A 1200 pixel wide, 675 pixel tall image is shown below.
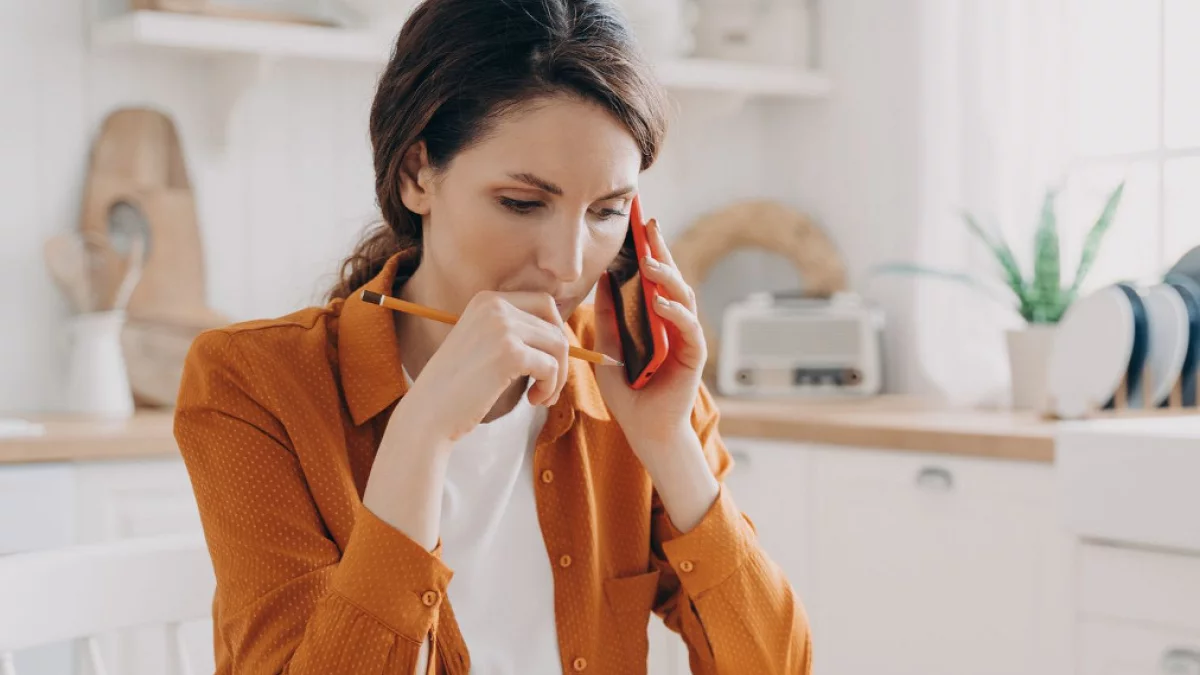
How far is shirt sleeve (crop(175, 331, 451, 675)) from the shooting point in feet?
3.42

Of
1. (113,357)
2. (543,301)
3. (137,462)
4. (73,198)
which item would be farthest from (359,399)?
(73,198)

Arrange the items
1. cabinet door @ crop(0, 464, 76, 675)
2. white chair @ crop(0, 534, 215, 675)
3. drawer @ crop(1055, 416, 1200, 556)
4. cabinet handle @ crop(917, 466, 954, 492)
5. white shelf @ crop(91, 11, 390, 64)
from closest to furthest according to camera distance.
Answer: white chair @ crop(0, 534, 215, 675) < drawer @ crop(1055, 416, 1200, 556) < cabinet door @ crop(0, 464, 76, 675) < cabinet handle @ crop(917, 466, 954, 492) < white shelf @ crop(91, 11, 390, 64)

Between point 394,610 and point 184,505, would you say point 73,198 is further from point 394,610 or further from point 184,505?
point 394,610

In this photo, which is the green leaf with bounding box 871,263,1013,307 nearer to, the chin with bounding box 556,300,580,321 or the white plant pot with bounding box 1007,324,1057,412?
the white plant pot with bounding box 1007,324,1057,412

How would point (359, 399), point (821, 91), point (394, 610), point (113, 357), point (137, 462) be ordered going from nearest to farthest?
point (394, 610)
point (359, 399)
point (137, 462)
point (113, 357)
point (821, 91)

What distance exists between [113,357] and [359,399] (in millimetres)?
1401

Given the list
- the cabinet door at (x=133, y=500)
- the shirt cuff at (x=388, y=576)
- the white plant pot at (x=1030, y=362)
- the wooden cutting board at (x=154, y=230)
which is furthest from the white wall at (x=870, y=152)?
the shirt cuff at (x=388, y=576)

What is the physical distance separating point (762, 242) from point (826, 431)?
34.5 inches

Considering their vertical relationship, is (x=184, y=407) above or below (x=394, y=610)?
Result: above

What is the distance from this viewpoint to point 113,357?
8.00ft

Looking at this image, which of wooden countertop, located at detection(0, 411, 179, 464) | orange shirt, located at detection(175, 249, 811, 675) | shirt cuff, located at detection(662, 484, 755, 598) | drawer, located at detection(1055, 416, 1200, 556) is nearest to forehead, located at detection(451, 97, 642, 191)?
orange shirt, located at detection(175, 249, 811, 675)

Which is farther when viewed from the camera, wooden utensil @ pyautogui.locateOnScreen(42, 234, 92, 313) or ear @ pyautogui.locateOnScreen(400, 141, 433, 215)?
wooden utensil @ pyautogui.locateOnScreen(42, 234, 92, 313)

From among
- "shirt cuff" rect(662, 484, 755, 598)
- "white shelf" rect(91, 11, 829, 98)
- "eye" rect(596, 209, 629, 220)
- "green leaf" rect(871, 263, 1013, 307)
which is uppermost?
"white shelf" rect(91, 11, 829, 98)

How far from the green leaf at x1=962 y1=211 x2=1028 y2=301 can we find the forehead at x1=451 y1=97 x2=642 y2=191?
1.61 metres
